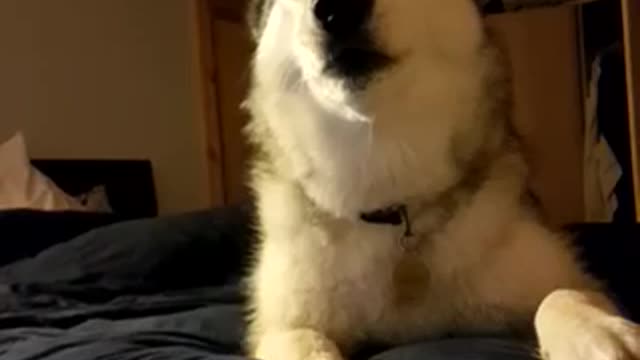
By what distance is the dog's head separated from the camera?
1273 millimetres

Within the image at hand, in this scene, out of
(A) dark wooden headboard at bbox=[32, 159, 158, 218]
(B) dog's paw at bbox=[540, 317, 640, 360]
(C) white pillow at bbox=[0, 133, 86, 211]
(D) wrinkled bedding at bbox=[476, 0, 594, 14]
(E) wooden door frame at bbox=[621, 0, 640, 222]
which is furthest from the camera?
(A) dark wooden headboard at bbox=[32, 159, 158, 218]

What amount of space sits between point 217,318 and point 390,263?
465mm

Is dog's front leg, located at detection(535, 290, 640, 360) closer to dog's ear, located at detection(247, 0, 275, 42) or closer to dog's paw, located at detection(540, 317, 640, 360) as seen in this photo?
dog's paw, located at detection(540, 317, 640, 360)

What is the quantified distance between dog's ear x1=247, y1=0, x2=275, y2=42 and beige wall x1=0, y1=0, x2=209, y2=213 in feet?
6.77

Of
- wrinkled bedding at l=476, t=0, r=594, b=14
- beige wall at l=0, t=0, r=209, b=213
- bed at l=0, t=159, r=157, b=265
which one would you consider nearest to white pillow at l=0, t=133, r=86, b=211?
bed at l=0, t=159, r=157, b=265

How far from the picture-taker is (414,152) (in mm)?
1392

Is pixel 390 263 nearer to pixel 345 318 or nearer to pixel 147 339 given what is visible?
pixel 345 318

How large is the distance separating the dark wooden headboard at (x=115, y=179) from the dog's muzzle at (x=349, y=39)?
7.59 feet

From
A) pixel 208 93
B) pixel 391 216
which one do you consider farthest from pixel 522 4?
pixel 391 216

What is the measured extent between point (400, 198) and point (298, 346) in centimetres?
23

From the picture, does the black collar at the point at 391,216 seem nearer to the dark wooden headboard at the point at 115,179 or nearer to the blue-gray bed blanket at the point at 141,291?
the blue-gray bed blanket at the point at 141,291

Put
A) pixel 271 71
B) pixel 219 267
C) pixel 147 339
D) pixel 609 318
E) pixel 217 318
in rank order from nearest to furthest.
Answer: pixel 609 318 < pixel 271 71 < pixel 147 339 < pixel 217 318 < pixel 219 267

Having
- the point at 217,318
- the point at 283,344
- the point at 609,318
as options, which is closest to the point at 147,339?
the point at 217,318

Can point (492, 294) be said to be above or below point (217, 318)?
above
